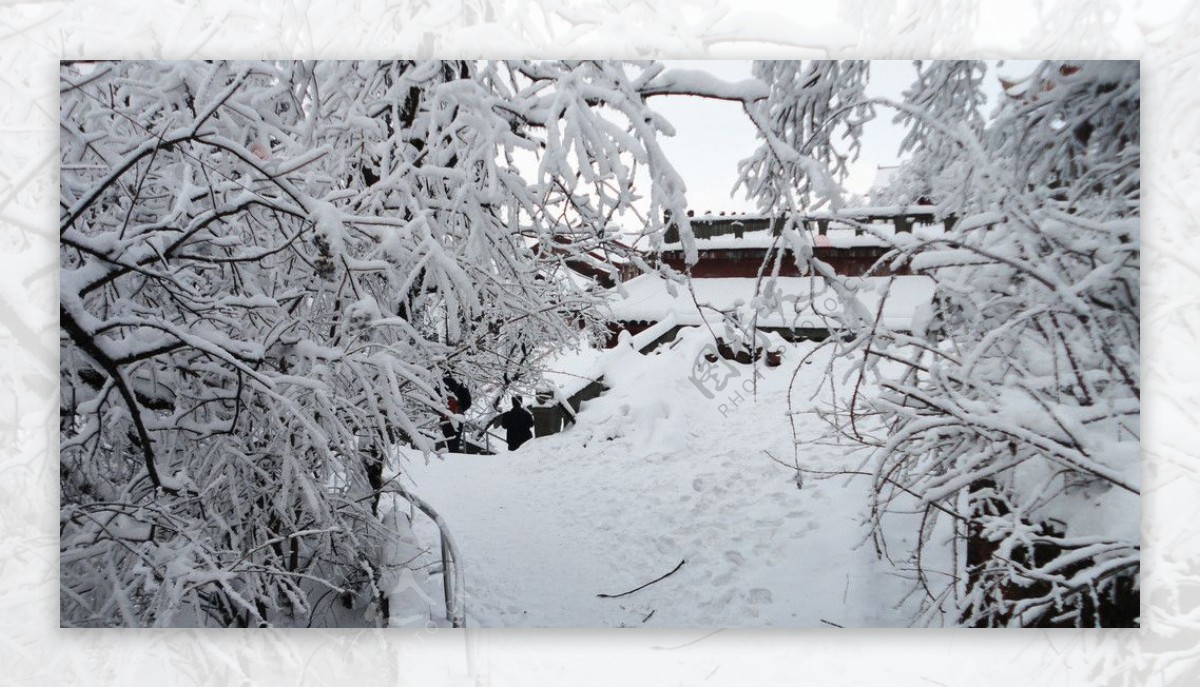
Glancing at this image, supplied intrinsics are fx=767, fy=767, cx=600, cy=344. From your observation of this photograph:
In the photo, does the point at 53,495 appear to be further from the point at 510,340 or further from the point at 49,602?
the point at 510,340

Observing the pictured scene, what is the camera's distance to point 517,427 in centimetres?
261

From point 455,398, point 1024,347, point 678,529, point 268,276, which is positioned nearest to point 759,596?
point 678,529

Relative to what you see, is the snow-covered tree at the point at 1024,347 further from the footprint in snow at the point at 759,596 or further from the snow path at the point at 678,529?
the footprint in snow at the point at 759,596

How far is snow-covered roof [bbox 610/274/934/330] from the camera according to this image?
1917 millimetres

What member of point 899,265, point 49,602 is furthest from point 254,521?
point 899,265

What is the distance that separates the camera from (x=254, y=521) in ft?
6.77

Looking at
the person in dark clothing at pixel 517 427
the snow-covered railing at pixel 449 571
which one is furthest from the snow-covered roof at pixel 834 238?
the snow-covered railing at pixel 449 571

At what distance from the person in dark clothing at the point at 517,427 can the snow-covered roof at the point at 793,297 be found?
62 centimetres

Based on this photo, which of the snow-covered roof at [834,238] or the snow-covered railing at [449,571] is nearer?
the snow-covered roof at [834,238]

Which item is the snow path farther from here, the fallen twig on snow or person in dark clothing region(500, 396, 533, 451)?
person in dark clothing region(500, 396, 533, 451)

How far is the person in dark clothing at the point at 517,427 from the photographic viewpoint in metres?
2.59

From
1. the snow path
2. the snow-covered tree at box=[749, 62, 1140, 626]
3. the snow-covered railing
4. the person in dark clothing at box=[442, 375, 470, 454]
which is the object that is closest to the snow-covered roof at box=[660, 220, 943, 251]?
the snow-covered tree at box=[749, 62, 1140, 626]

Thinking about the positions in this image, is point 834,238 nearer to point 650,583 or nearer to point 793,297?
point 793,297

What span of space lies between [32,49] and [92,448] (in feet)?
3.57
